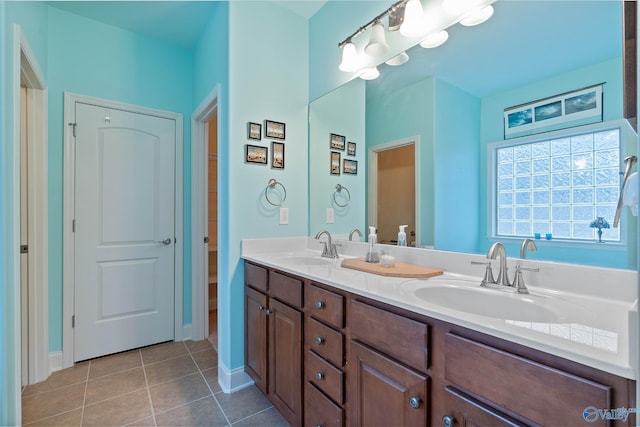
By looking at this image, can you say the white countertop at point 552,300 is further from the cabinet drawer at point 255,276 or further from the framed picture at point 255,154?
the framed picture at point 255,154

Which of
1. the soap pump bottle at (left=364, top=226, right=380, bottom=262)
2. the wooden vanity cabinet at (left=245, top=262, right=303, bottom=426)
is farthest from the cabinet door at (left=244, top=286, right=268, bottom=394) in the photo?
the soap pump bottle at (left=364, top=226, right=380, bottom=262)

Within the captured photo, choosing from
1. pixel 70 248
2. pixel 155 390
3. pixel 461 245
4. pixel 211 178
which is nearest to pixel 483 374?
pixel 461 245

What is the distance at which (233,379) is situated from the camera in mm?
1882

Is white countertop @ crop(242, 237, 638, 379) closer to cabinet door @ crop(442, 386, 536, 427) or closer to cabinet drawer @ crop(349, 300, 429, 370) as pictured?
cabinet drawer @ crop(349, 300, 429, 370)

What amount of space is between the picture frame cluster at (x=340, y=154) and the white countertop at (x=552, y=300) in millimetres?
625

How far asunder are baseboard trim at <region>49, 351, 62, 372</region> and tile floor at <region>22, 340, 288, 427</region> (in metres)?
0.05

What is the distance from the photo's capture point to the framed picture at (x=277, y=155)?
2.07m

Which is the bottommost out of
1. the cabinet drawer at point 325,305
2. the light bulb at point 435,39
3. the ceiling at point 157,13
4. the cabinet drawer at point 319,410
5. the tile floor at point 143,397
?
the tile floor at point 143,397

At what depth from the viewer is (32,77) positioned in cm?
182

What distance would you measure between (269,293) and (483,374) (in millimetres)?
1138

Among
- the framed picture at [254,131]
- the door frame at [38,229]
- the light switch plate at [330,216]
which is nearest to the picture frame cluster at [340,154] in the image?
the light switch plate at [330,216]

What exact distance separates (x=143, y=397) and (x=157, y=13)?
267 cm

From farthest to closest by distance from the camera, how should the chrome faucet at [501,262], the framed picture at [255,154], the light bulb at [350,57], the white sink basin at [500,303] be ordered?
the framed picture at [255,154]
the light bulb at [350,57]
the chrome faucet at [501,262]
the white sink basin at [500,303]

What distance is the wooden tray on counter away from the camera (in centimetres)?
126
